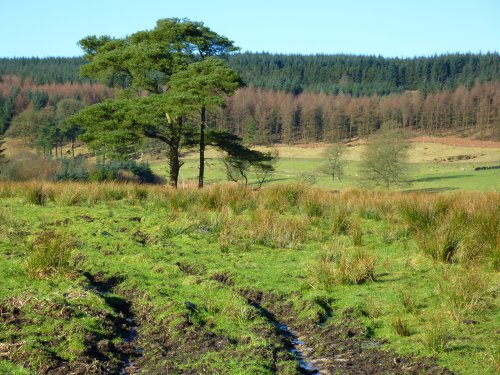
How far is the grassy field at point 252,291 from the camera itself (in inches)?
204

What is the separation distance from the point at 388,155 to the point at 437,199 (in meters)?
43.0

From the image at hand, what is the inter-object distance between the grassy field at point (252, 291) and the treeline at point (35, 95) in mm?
108843

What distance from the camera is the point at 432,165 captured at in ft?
272

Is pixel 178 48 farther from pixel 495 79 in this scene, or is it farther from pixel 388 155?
pixel 495 79

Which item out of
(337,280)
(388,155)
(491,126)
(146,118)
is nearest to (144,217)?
(337,280)

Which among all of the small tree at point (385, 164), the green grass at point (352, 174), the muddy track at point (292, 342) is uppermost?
the muddy track at point (292, 342)

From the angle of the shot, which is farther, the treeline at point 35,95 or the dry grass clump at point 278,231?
the treeline at point 35,95

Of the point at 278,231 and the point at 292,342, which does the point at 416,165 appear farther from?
the point at 292,342

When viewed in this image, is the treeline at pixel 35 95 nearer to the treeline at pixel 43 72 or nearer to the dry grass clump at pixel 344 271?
the treeline at pixel 43 72

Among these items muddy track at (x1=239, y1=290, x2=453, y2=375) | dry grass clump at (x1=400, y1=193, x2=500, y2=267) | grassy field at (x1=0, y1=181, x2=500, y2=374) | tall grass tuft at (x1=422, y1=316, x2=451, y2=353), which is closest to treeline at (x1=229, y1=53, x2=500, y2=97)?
dry grass clump at (x1=400, y1=193, x2=500, y2=267)

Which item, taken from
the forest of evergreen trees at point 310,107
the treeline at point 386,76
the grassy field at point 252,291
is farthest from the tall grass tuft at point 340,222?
the treeline at point 386,76

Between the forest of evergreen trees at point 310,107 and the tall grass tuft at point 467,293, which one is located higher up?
the forest of evergreen trees at point 310,107

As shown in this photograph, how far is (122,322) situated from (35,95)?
139655mm

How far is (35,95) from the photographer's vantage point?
5315 inches
